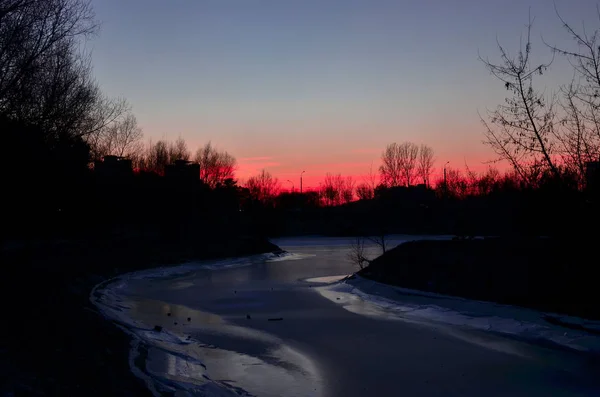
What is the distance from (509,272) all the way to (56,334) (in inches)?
559

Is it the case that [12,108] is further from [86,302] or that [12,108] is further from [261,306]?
[261,306]

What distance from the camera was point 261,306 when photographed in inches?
926

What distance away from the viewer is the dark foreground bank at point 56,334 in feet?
30.5

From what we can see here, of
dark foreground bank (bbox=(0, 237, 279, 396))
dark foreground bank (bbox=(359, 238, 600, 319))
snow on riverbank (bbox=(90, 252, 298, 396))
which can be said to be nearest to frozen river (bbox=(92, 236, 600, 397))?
snow on riverbank (bbox=(90, 252, 298, 396))

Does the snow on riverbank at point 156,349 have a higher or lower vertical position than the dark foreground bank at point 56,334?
lower

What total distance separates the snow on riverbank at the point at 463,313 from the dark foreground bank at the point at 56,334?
31.1 feet

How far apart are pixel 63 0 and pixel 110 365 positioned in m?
13.2

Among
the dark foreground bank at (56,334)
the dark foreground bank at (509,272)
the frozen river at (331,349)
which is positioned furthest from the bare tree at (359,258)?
the dark foreground bank at (56,334)

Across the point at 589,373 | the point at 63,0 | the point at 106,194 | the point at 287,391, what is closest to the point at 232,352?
the point at 287,391

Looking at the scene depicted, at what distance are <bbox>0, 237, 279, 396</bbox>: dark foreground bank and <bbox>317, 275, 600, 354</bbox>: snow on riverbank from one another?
947 centimetres

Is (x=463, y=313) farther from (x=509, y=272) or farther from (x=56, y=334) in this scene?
(x=56, y=334)

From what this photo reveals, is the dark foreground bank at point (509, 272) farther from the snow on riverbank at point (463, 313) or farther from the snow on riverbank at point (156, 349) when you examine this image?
the snow on riverbank at point (156, 349)

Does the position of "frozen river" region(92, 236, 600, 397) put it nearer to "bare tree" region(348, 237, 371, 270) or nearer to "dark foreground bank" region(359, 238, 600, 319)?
"dark foreground bank" region(359, 238, 600, 319)

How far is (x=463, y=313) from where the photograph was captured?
64.9 feet
